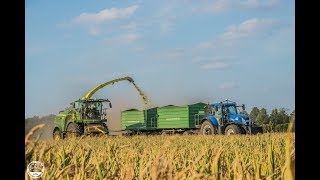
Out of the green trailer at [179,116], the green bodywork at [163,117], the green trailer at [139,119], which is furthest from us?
the green trailer at [139,119]

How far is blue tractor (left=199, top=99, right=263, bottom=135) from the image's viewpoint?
762 inches

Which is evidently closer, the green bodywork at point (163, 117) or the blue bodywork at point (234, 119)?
the blue bodywork at point (234, 119)

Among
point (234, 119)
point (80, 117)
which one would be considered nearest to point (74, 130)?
point (80, 117)

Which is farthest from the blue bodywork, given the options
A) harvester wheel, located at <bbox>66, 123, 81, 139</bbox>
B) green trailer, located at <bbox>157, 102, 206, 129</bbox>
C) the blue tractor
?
harvester wheel, located at <bbox>66, 123, 81, 139</bbox>

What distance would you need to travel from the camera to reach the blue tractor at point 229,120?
63.5 ft

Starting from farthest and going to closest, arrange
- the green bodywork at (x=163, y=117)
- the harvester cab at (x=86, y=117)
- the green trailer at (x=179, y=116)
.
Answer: the green bodywork at (x=163, y=117)
the green trailer at (x=179, y=116)
the harvester cab at (x=86, y=117)

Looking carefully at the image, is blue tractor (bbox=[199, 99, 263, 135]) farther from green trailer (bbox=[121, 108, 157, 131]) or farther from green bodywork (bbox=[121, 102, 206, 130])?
green trailer (bbox=[121, 108, 157, 131])

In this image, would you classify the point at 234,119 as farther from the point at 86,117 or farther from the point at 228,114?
the point at 86,117

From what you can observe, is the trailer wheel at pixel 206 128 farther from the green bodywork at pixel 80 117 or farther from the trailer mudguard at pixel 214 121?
the green bodywork at pixel 80 117

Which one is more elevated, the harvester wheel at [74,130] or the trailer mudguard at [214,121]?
the trailer mudguard at [214,121]

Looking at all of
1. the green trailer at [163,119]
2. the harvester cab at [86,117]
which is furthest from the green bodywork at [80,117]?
the green trailer at [163,119]
